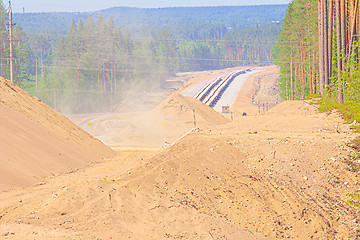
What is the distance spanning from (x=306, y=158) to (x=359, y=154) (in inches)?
72.6

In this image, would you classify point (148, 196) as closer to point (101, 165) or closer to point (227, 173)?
point (227, 173)

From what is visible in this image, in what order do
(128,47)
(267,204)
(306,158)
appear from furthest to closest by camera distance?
(128,47)
(306,158)
(267,204)

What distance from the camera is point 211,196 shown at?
1521 cm

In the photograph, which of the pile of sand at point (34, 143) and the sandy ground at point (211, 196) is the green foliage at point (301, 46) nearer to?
the pile of sand at point (34, 143)

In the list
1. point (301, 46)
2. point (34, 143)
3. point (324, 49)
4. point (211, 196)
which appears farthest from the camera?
point (301, 46)

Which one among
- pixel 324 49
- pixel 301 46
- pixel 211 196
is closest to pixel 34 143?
pixel 211 196

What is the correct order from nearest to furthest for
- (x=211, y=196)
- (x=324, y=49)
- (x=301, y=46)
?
(x=211, y=196) → (x=324, y=49) → (x=301, y=46)

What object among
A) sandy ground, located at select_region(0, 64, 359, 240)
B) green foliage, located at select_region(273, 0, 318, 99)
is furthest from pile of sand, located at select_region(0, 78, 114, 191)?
green foliage, located at select_region(273, 0, 318, 99)

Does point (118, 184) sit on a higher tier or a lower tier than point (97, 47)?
lower

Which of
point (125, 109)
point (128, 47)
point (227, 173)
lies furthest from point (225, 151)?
point (128, 47)

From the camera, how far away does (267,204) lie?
15297 mm

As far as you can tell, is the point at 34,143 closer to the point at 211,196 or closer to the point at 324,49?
the point at 211,196

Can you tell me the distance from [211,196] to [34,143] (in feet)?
34.0

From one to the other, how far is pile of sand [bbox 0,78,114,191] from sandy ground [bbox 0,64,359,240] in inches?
38.3
